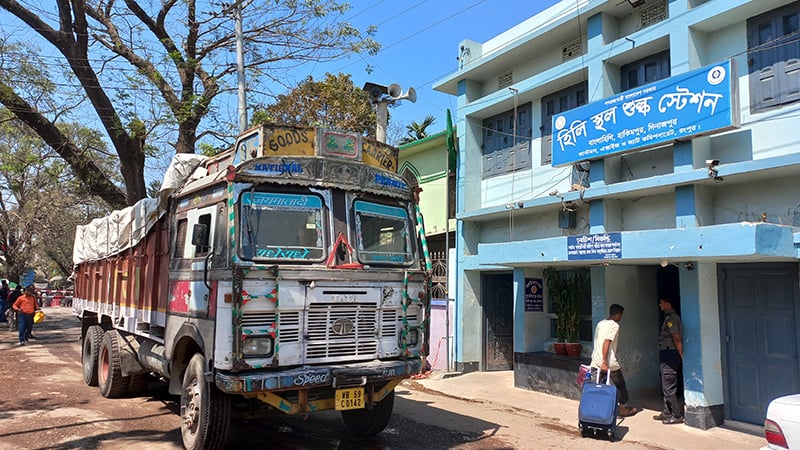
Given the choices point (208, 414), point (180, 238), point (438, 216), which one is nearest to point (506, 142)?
point (438, 216)

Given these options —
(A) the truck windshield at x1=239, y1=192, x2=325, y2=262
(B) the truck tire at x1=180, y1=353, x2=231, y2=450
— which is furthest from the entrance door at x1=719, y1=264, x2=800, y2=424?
(B) the truck tire at x1=180, y1=353, x2=231, y2=450

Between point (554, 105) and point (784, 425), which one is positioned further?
point (554, 105)

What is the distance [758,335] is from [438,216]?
795cm

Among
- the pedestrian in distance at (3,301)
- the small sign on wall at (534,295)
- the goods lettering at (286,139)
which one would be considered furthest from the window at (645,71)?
the pedestrian in distance at (3,301)

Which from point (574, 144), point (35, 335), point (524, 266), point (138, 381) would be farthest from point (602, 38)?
point (35, 335)

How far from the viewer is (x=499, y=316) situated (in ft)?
43.3

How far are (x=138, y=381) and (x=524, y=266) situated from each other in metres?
6.90

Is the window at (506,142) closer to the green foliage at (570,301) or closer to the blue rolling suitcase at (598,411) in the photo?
the green foliage at (570,301)

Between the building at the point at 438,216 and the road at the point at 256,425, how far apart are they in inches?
110

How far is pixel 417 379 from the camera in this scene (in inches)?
476

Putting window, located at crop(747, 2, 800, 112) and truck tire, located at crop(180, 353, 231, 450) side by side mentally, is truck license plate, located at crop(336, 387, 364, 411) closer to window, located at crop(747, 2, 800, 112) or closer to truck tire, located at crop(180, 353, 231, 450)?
truck tire, located at crop(180, 353, 231, 450)

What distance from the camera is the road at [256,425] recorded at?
6559mm

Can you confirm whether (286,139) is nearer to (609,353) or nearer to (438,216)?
(609,353)

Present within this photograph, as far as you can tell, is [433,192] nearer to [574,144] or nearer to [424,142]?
[424,142]
